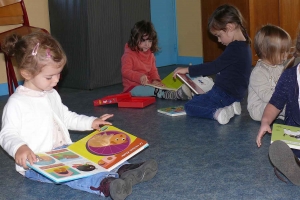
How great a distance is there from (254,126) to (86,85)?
142cm

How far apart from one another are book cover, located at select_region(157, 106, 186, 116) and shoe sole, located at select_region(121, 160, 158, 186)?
839 mm

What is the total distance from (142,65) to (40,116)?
143 cm

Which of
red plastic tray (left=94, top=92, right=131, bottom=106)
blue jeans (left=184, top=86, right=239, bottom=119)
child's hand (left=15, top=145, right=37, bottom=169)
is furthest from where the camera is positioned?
red plastic tray (left=94, top=92, right=131, bottom=106)

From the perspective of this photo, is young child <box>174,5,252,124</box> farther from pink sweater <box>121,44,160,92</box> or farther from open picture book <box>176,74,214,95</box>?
pink sweater <box>121,44,160,92</box>

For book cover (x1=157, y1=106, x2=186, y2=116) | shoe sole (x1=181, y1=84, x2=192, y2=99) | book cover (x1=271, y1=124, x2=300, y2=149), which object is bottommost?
book cover (x1=157, y1=106, x2=186, y2=116)

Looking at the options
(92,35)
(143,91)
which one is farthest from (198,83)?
(92,35)

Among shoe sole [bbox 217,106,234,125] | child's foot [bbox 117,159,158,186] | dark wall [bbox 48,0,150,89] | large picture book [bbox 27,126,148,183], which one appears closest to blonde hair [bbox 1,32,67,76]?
large picture book [bbox 27,126,148,183]

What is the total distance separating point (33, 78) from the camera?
4.37 ft

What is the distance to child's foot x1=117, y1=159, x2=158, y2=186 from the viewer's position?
4.11ft

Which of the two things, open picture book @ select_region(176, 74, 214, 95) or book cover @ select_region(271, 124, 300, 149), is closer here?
book cover @ select_region(271, 124, 300, 149)

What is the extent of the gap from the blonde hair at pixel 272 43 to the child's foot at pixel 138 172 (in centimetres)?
85

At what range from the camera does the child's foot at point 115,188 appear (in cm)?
117

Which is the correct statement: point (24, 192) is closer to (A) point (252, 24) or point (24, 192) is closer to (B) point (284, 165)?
(B) point (284, 165)

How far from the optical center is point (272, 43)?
6.23 feet
